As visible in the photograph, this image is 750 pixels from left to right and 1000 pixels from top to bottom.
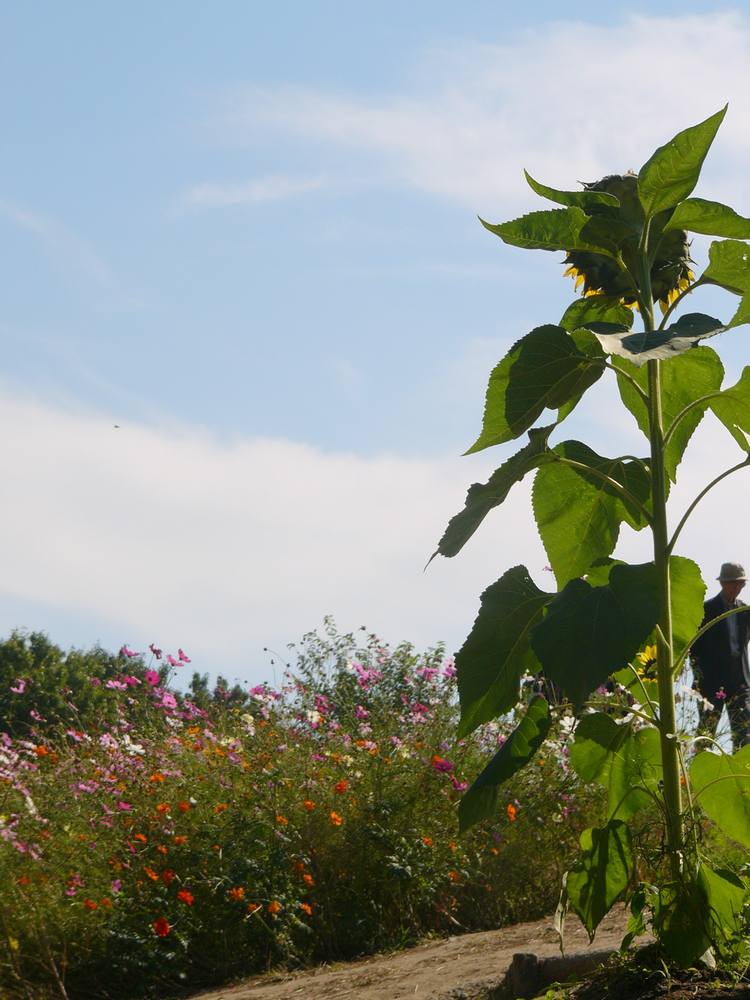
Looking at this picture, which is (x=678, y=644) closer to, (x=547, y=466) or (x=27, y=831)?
(x=547, y=466)

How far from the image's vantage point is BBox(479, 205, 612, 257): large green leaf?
2572 millimetres

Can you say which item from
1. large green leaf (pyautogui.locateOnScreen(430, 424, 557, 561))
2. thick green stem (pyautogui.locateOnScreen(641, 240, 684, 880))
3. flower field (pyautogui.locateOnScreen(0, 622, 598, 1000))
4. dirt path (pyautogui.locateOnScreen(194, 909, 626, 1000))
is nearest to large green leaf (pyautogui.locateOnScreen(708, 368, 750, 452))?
thick green stem (pyautogui.locateOnScreen(641, 240, 684, 880))

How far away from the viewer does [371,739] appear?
19.5 feet

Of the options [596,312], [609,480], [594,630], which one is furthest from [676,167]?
[594,630]

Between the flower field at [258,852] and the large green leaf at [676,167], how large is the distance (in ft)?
10.7

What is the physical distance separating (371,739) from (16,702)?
2191 cm

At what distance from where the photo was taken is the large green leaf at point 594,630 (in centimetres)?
206

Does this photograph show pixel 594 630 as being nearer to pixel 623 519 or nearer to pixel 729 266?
pixel 623 519

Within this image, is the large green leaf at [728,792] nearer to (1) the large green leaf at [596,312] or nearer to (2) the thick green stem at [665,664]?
(2) the thick green stem at [665,664]

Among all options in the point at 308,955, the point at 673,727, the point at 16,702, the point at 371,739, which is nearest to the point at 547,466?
the point at 673,727

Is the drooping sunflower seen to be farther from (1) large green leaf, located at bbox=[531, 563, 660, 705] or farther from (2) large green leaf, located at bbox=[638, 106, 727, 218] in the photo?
(1) large green leaf, located at bbox=[531, 563, 660, 705]

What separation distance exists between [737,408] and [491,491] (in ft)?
1.90

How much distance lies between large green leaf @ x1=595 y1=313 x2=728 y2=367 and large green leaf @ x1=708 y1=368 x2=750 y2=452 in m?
Answer: 0.28

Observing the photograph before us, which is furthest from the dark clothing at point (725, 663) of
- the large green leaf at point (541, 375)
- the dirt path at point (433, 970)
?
the large green leaf at point (541, 375)
